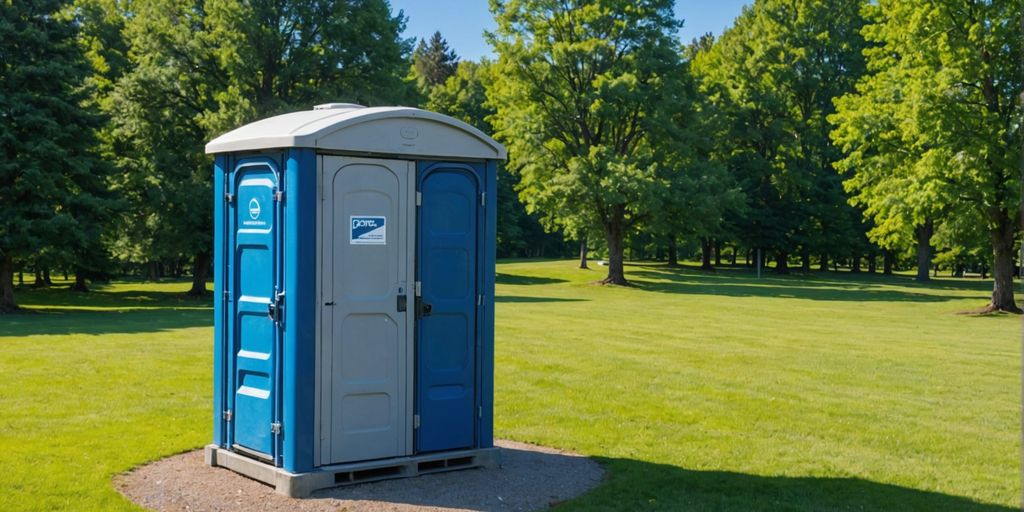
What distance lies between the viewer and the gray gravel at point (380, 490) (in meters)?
7.33

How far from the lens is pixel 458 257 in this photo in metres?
8.31

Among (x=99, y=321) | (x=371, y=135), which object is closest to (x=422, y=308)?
(x=371, y=135)

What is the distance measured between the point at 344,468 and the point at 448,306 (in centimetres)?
152

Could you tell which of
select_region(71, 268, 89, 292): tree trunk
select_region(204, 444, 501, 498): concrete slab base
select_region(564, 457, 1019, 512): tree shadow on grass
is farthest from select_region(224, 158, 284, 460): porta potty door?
select_region(71, 268, 89, 292): tree trunk

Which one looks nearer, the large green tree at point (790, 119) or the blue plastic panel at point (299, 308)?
the blue plastic panel at point (299, 308)

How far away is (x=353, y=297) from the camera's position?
7.84 metres

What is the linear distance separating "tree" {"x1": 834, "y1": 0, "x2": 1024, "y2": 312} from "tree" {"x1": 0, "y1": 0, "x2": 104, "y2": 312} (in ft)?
75.6

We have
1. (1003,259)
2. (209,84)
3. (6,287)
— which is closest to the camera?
(6,287)

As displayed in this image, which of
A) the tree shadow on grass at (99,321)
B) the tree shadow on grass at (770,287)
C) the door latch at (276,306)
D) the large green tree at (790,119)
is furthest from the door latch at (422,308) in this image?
the large green tree at (790,119)

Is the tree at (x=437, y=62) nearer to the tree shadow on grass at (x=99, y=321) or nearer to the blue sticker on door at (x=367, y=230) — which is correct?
the tree shadow on grass at (x=99, y=321)

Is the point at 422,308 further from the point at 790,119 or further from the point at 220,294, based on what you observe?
the point at 790,119

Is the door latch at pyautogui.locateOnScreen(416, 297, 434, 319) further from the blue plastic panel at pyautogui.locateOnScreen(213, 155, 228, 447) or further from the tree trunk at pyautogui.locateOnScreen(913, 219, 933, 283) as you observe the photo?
the tree trunk at pyautogui.locateOnScreen(913, 219, 933, 283)

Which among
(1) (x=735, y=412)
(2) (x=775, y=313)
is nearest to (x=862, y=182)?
(2) (x=775, y=313)

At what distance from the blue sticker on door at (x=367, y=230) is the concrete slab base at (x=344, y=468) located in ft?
5.63
